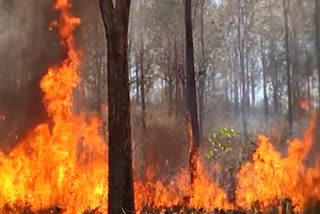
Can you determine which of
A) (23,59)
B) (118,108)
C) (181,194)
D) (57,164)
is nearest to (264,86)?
(181,194)

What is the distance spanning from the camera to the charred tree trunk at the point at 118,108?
Answer: 788cm

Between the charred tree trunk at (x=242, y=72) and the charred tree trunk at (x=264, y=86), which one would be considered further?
the charred tree trunk at (x=264, y=86)

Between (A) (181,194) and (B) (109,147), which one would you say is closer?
(B) (109,147)

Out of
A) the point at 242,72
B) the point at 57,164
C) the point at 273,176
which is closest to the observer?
the point at 273,176

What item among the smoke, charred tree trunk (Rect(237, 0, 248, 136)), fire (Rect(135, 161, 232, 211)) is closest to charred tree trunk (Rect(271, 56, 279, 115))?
charred tree trunk (Rect(237, 0, 248, 136))

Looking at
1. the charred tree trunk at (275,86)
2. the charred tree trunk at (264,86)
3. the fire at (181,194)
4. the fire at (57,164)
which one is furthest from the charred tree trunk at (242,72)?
the fire at (57,164)

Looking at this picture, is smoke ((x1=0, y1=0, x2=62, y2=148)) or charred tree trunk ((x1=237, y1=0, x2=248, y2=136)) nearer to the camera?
smoke ((x1=0, y1=0, x2=62, y2=148))

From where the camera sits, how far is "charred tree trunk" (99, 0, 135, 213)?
7.88m

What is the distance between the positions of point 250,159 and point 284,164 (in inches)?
131

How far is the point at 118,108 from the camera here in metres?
7.91

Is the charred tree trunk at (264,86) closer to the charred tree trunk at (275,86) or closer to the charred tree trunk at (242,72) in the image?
the charred tree trunk at (275,86)

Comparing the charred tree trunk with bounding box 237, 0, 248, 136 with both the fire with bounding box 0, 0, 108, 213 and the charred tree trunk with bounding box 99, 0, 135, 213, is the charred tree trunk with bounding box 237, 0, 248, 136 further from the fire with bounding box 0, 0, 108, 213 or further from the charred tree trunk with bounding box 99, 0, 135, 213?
the charred tree trunk with bounding box 99, 0, 135, 213

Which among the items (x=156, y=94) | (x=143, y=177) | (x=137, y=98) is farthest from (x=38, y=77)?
(x=156, y=94)

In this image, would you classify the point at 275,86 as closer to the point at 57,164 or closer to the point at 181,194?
the point at 181,194
